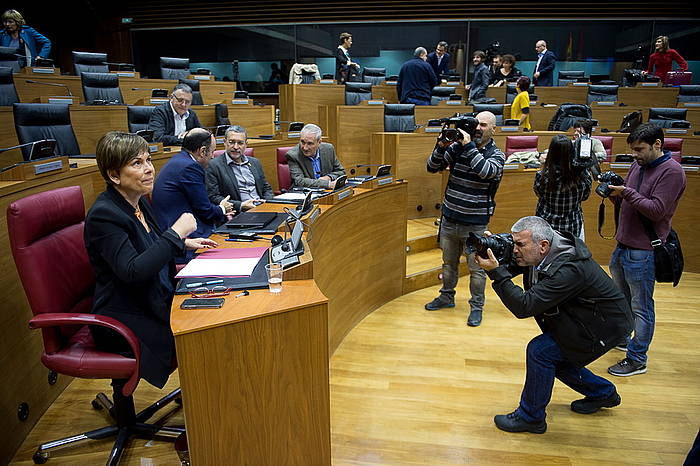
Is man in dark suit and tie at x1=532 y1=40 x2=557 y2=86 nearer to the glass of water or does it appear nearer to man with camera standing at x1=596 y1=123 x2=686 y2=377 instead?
man with camera standing at x1=596 y1=123 x2=686 y2=377

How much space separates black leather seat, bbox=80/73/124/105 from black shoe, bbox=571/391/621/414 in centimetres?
445

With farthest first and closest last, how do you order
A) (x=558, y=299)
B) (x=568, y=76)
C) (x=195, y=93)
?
(x=568, y=76) < (x=195, y=93) < (x=558, y=299)

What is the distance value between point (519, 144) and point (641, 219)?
2.26 metres

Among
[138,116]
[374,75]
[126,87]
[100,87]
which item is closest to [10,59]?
[100,87]

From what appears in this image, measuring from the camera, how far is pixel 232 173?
3043mm

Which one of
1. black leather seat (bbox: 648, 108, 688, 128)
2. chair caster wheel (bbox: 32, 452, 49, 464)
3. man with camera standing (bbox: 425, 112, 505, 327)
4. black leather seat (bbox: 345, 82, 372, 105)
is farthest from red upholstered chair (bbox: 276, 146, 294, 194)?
black leather seat (bbox: 648, 108, 688, 128)

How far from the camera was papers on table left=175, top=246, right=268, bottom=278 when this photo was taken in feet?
5.48

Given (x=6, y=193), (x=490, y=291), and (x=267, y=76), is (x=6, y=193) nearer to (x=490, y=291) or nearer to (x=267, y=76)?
(x=490, y=291)

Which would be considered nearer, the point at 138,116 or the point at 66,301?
the point at 66,301

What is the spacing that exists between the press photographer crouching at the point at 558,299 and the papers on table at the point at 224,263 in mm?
864

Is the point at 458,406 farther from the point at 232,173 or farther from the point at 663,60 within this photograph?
the point at 663,60

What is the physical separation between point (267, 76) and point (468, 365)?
8.15m

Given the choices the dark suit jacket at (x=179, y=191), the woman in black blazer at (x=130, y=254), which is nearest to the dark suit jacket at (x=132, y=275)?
the woman in black blazer at (x=130, y=254)

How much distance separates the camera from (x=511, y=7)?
8742 mm
